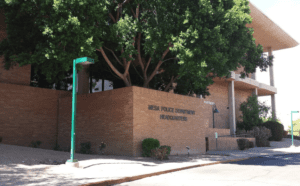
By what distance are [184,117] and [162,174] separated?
1004cm

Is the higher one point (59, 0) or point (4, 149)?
point (59, 0)

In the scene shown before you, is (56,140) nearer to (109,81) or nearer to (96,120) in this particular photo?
(96,120)

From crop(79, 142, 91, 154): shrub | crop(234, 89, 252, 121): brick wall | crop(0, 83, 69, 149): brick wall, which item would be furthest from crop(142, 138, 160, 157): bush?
crop(234, 89, 252, 121): brick wall

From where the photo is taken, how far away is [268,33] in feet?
130

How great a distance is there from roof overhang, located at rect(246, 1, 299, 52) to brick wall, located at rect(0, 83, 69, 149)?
2551 centimetres

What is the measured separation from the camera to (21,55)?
14.4 m

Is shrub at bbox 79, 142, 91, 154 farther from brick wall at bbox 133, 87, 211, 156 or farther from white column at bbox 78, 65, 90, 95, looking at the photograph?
white column at bbox 78, 65, 90, 95

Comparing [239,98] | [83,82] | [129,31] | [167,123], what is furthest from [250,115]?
[129,31]

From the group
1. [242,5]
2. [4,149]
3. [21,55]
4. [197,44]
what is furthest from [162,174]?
[242,5]

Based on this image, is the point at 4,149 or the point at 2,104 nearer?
the point at 4,149

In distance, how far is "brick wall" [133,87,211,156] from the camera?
17.3m

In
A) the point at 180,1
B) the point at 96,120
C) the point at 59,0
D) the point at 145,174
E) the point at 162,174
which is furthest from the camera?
the point at 96,120

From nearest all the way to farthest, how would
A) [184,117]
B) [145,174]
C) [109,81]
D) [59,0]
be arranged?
[145,174] < [59,0] < [184,117] < [109,81]

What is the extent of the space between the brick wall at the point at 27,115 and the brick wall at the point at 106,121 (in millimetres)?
1300
